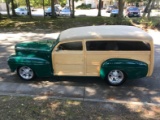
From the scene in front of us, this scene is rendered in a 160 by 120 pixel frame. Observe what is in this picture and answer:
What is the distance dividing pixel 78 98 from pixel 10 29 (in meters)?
13.2

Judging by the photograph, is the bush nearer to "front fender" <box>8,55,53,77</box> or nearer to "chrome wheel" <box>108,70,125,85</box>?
"front fender" <box>8,55,53,77</box>

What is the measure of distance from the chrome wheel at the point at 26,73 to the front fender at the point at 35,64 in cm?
17

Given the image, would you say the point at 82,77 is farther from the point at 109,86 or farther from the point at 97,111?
the point at 97,111

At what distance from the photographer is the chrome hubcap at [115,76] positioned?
6945 millimetres

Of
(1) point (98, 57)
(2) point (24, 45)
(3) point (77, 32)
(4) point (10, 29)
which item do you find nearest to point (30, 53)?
(2) point (24, 45)

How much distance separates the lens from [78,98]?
6.16 m

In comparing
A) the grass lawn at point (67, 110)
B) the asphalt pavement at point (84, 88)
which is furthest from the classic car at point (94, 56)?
the grass lawn at point (67, 110)

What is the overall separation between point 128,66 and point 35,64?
113 inches

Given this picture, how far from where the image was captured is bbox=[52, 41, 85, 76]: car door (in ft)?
22.7

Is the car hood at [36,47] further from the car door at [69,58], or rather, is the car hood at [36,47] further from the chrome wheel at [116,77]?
the chrome wheel at [116,77]

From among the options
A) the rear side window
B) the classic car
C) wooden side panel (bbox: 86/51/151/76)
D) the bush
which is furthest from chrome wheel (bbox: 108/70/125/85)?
the bush

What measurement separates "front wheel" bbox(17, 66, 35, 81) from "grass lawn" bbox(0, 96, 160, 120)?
1.41 metres

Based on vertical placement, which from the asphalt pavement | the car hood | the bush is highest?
the bush

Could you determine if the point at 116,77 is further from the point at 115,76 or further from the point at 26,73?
the point at 26,73
